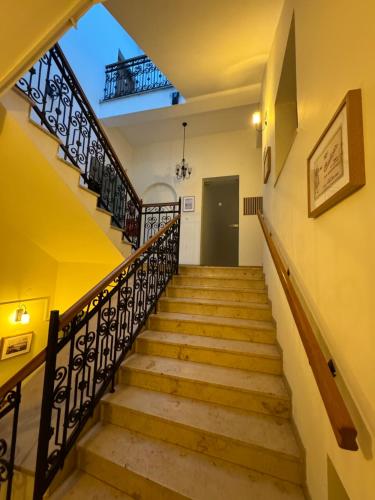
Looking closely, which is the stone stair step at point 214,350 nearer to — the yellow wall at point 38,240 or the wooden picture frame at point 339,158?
the wooden picture frame at point 339,158

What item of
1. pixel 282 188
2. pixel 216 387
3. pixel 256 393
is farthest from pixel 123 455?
pixel 282 188

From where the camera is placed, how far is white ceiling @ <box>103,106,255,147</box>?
4863 mm

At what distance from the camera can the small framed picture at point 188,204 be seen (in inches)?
217

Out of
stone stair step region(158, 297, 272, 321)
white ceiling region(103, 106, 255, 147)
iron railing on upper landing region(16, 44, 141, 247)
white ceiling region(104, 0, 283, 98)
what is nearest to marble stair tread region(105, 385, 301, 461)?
stone stair step region(158, 297, 272, 321)

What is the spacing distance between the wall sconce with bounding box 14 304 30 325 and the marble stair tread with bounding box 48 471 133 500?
243 centimetres

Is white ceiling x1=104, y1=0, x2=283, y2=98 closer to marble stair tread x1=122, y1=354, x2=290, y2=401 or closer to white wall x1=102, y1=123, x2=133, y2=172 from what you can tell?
white wall x1=102, y1=123, x2=133, y2=172

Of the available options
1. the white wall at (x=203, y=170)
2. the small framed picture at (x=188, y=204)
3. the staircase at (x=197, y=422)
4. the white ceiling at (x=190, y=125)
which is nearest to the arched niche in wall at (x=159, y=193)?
the white wall at (x=203, y=170)

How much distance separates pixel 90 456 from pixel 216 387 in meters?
0.95

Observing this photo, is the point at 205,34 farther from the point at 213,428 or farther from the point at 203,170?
the point at 213,428

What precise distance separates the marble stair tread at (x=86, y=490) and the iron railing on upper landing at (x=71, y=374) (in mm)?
110

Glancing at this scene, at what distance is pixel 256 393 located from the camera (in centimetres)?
172

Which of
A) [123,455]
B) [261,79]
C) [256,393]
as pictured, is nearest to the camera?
[123,455]

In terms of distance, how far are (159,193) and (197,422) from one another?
507 centimetres

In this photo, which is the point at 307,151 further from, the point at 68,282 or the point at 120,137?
the point at 120,137
